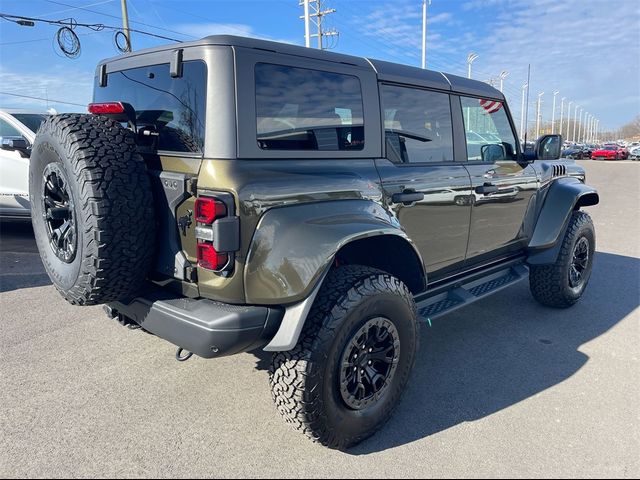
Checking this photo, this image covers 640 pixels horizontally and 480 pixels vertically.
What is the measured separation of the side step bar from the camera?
3406 mm

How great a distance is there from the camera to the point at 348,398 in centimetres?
253

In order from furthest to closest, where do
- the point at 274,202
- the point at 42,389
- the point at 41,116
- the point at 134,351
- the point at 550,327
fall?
1. the point at 41,116
2. the point at 550,327
3. the point at 134,351
4. the point at 42,389
5. the point at 274,202

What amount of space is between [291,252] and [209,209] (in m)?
0.43

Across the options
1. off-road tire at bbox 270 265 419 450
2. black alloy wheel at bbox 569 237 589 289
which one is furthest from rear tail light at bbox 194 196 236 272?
black alloy wheel at bbox 569 237 589 289

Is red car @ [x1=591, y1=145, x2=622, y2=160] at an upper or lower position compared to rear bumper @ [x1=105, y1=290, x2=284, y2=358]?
upper

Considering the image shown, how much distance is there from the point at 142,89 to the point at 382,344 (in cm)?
201

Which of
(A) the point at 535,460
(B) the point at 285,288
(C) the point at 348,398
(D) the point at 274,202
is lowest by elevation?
(A) the point at 535,460

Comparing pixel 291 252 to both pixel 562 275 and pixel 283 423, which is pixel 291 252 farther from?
pixel 562 275

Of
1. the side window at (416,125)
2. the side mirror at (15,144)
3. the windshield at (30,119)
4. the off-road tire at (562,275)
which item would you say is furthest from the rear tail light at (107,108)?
the windshield at (30,119)

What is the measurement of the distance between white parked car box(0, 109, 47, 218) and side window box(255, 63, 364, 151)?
5.57 metres

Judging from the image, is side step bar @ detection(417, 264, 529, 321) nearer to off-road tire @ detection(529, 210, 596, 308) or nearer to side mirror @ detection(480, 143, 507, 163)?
off-road tire @ detection(529, 210, 596, 308)

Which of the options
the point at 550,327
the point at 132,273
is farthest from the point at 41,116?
the point at 550,327

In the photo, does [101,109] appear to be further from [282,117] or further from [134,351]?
[134,351]

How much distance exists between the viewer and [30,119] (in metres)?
6.90
